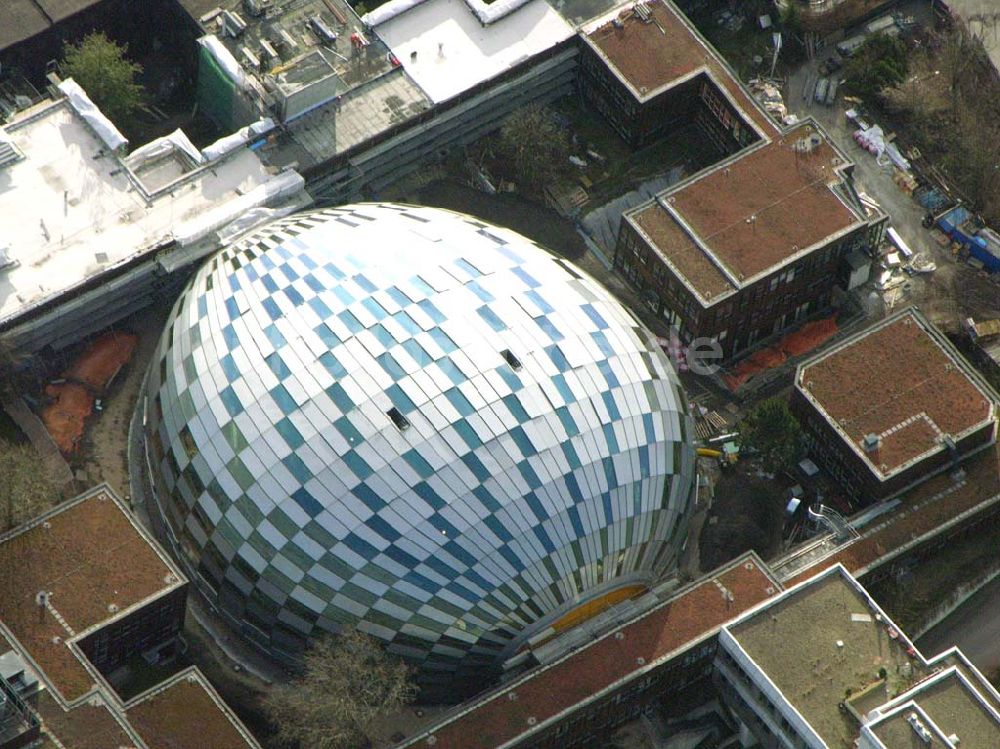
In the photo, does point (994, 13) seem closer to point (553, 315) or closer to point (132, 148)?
point (553, 315)

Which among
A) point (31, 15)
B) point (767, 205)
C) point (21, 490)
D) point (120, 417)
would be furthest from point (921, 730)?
point (31, 15)

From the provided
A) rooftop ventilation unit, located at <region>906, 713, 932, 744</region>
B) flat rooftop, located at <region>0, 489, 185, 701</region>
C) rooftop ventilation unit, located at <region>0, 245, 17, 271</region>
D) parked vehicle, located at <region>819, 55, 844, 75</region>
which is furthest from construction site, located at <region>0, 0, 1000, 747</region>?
rooftop ventilation unit, located at <region>906, 713, 932, 744</region>

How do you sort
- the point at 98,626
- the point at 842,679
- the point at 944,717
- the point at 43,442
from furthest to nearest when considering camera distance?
1. the point at 43,442
2. the point at 98,626
3. the point at 842,679
4. the point at 944,717

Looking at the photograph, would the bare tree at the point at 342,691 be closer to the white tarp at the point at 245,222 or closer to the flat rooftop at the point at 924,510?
the flat rooftop at the point at 924,510

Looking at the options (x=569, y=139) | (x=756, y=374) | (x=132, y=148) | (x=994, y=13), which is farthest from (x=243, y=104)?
(x=994, y=13)

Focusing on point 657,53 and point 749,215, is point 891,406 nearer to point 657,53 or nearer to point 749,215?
point 749,215

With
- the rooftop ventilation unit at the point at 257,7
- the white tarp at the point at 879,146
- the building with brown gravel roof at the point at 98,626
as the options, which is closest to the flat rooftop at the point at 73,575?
the building with brown gravel roof at the point at 98,626

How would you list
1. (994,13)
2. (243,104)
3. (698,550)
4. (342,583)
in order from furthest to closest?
(994,13)
(243,104)
(698,550)
(342,583)
